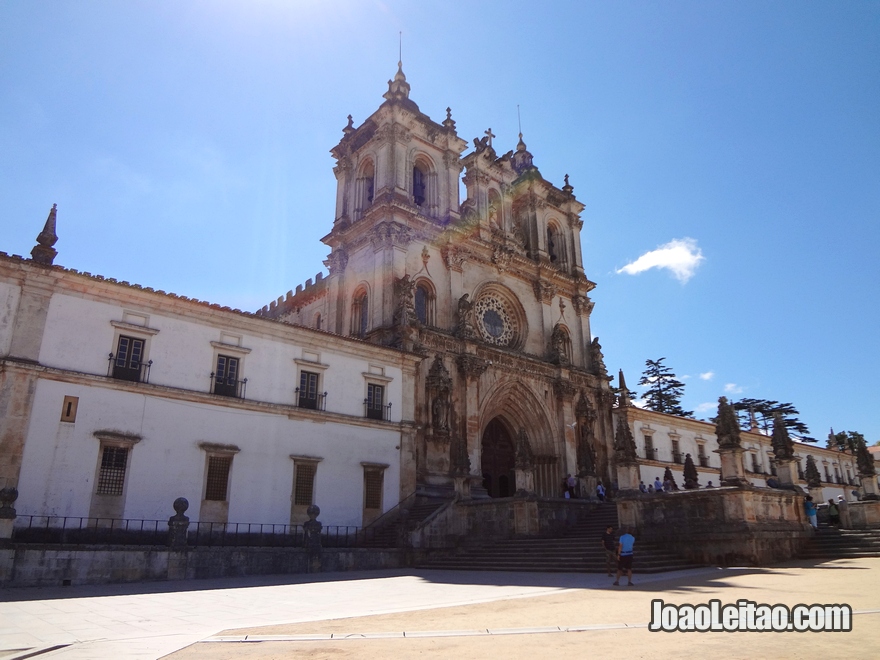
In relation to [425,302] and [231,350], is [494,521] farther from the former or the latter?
[425,302]

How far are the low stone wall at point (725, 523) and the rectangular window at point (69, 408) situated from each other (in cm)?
1882

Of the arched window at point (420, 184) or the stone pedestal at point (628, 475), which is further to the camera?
the arched window at point (420, 184)

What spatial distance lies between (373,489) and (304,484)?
3.30 metres

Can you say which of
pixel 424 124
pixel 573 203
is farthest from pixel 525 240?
pixel 424 124

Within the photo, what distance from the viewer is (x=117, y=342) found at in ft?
69.2

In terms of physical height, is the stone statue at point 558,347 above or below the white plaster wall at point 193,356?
above

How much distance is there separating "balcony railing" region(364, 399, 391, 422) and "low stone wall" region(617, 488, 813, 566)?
11172mm

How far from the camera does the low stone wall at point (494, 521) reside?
23.1m

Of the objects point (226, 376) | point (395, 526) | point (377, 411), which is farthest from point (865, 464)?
point (226, 376)

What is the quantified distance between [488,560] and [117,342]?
14.7 m

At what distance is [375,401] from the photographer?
91.2ft

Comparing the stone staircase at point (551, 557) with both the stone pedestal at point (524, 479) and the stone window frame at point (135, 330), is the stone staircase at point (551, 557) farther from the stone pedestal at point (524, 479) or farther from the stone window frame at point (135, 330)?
the stone window frame at point (135, 330)

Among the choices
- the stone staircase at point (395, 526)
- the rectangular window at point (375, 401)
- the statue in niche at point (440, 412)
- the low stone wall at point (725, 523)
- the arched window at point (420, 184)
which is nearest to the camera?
the low stone wall at point (725, 523)

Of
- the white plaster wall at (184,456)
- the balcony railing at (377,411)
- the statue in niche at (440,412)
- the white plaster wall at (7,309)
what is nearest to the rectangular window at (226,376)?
the white plaster wall at (184,456)
